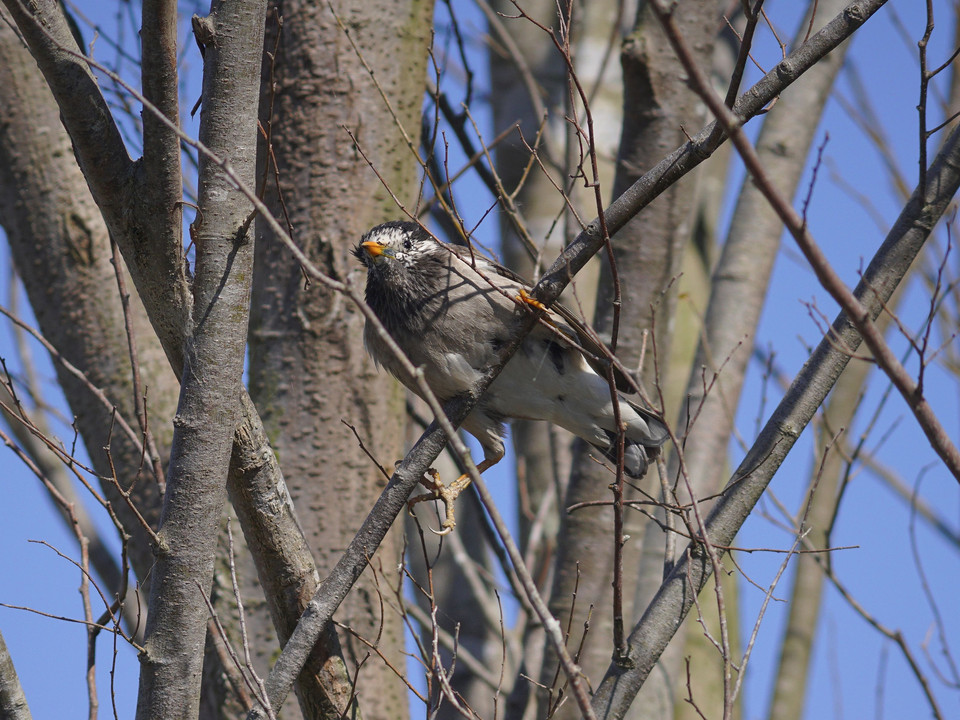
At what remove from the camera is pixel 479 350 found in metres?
3.24

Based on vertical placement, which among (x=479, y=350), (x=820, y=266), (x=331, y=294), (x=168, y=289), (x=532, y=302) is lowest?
(x=820, y=266)

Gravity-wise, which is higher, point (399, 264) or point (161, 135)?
point (399, 264)

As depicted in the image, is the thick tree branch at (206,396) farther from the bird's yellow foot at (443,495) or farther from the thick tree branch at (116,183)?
the bird's yellow foot at (443,495)

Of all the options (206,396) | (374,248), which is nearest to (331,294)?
(374,248)

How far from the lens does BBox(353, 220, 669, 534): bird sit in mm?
3246

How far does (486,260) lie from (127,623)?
2.71m

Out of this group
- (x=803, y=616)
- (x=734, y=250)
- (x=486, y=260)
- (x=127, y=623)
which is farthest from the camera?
(x=803, y=616)

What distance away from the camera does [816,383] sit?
8.67 ft

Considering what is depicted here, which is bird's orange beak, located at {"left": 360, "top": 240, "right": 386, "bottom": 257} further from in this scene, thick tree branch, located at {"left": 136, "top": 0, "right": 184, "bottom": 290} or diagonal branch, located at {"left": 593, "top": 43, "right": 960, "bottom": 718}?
diagonal branch, located at {"left": 593, "top": 43, "right": 960, "bottom": 718}

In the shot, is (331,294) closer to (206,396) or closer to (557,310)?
(557,310)

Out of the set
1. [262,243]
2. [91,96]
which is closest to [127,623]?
[262,243]

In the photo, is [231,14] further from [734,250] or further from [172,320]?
[734,250]

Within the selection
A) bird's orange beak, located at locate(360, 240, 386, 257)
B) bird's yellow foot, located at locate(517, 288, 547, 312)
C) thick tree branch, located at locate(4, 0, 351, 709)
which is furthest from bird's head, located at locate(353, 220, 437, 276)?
thick tree branch, located at locate(4, 0, 351, 709)

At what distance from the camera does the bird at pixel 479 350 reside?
3.25 meters
